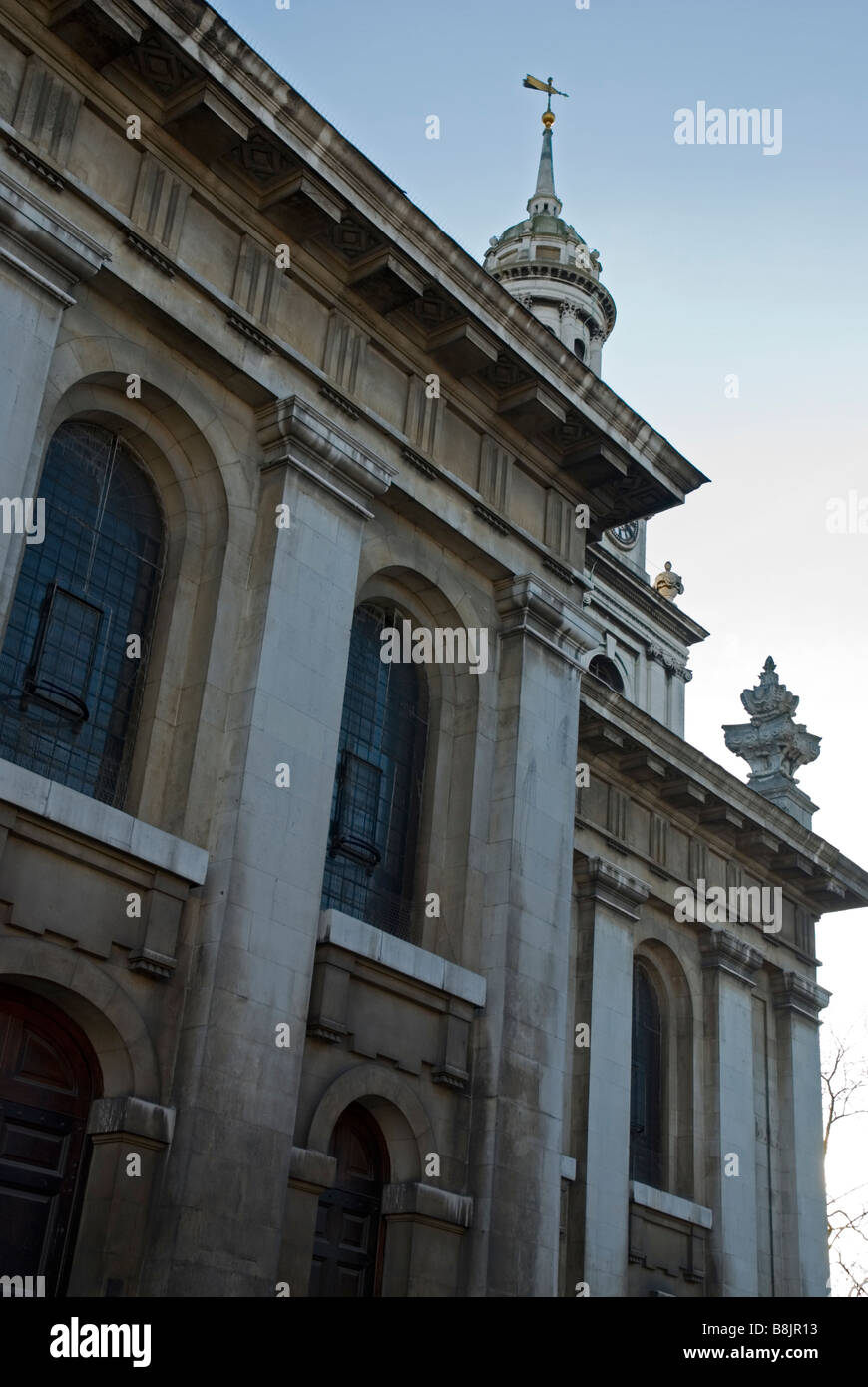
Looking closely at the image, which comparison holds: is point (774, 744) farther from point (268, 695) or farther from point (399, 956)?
point (268, 695)

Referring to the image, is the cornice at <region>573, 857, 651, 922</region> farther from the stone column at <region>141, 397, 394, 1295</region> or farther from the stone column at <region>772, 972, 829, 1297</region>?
the stone column at <region>141, 397, 394, 1295</region>

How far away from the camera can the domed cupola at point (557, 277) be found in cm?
4809

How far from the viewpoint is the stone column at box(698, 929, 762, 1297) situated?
93.6 ft

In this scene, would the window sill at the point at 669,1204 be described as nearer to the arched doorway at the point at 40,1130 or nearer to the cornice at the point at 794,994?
the cornice at the point at 794,994

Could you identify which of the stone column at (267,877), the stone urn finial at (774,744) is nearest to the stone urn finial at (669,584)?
the stone urn finial at (774,744)

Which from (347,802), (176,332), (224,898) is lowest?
(224,898)

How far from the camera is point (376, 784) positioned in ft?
66.9

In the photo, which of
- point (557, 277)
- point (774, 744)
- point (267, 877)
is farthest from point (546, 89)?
point (267, 877)

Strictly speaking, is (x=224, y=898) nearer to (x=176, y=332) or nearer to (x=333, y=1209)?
(x=333, y=1209)

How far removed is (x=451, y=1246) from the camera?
1850cm

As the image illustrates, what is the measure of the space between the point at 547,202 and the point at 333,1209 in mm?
41309

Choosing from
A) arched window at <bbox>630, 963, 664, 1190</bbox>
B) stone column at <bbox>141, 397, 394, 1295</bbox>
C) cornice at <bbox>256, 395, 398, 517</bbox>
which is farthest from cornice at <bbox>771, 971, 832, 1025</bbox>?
cornice at <bbox>256, 395, 398, 517</bbox>

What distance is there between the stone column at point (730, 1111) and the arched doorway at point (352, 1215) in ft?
38.9
